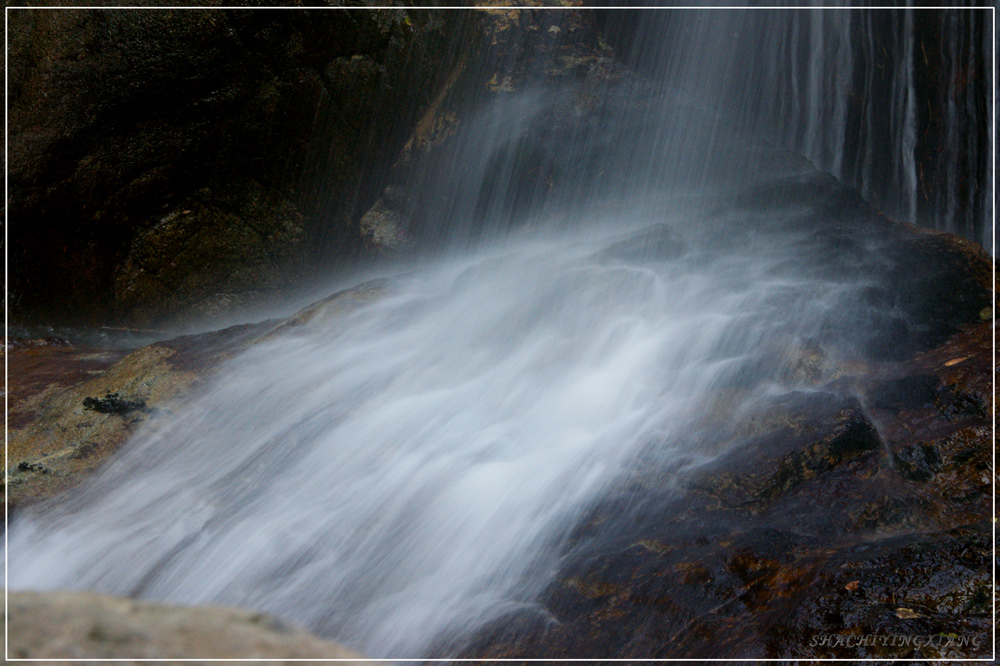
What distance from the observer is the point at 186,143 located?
667 centimetres

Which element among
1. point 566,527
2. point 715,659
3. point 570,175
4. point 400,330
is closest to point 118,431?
point 400,330

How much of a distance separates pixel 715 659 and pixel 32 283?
752cm

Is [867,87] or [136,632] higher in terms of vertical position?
[867,87]

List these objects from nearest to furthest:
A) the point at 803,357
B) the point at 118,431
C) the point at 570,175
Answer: the point at 803,357, the point at 118,431, the point at 570,175

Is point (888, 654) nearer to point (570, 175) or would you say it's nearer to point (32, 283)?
point (570, 175)

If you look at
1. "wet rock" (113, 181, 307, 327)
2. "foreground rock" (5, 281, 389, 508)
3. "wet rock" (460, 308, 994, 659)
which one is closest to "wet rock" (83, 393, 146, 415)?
"foreground rock" (5, 281, 389, 508)

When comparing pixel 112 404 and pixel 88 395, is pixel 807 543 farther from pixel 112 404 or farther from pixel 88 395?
pixel 88 395

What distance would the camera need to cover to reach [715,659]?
2422mm

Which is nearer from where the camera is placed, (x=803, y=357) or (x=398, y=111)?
(x=803, y=357)

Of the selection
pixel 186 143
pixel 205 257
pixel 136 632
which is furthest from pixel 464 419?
pixel 186 143

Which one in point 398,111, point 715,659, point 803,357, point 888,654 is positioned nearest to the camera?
point 888,654

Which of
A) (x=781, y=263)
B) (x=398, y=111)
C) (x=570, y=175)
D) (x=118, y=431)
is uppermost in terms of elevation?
(x=398, y=111)

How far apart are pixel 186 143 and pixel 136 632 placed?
6806 millimetres

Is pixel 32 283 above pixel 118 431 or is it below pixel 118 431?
above
